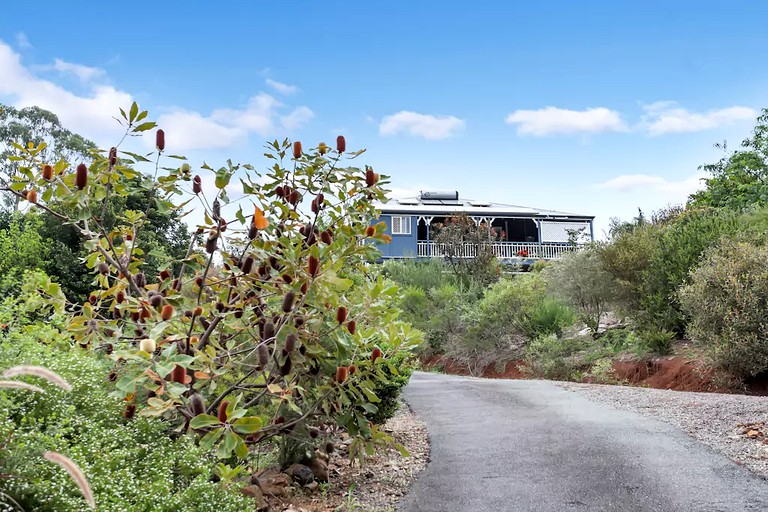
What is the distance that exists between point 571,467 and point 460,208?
1155 inches

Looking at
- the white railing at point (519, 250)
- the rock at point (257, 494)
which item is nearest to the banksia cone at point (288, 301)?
the rock at point (257, 494)

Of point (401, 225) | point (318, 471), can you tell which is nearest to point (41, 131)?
point (401, 225)

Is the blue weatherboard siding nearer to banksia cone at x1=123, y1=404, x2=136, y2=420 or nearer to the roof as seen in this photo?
the roof

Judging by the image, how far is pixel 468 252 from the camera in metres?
26.1

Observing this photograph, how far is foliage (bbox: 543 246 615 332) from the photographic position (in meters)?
16.1

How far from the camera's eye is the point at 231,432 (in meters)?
2.92

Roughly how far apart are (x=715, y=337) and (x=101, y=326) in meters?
10.2

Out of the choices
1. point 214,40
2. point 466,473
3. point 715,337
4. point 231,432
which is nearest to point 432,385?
point 715,337

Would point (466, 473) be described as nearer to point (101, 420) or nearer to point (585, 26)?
point (101, 420)

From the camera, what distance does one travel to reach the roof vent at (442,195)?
119 feet

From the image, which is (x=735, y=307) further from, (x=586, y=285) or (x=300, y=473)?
(x=300, y=473)

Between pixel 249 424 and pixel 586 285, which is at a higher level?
pixel 586 285

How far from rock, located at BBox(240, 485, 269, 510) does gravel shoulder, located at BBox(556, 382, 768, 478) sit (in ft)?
13.7

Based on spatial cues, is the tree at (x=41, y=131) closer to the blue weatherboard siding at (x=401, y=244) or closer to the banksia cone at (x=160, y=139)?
the blue weatherboard siding at (x=401, y=244)
